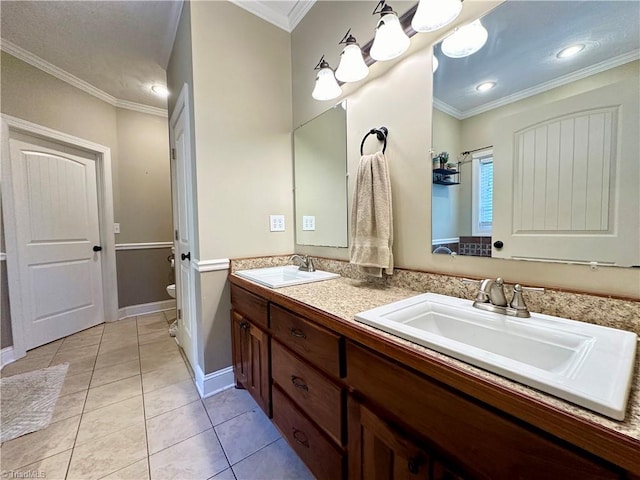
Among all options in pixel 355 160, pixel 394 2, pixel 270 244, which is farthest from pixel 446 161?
pixel 270 244

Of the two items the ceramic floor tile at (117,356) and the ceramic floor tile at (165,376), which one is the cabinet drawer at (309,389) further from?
the ceramic floor tile at (117,356)

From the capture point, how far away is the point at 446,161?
1065mm

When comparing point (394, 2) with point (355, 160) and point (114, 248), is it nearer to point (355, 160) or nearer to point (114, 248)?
point (355, 160)

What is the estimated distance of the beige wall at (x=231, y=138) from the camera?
1589 millimetres

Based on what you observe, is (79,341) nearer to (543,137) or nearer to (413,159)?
(413,159)

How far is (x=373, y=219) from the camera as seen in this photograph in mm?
1239

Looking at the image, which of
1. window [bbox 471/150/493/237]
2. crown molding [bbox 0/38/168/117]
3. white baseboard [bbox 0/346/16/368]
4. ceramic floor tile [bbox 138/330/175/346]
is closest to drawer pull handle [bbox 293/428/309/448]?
window [bbox 471/150/493/237]

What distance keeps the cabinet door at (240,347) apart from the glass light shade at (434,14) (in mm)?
1613

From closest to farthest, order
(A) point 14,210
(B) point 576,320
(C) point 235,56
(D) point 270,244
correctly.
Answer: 1. (B) point 576,320
2. (C) point 235,56
3. (D) point 270,244
4. (A) point 14,210

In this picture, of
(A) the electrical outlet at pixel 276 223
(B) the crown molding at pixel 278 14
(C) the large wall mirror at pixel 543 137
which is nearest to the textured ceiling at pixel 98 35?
(B) the crown molding at pixel 278 14

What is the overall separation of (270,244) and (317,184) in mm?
567

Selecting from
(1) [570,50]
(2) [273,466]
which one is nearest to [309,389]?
(2) [273,466]

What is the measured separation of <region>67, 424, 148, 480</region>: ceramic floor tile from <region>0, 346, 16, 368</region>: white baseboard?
154 cm

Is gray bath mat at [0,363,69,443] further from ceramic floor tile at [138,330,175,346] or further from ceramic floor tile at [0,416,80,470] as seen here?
ceramic floor tile at [138,330,175,346]
